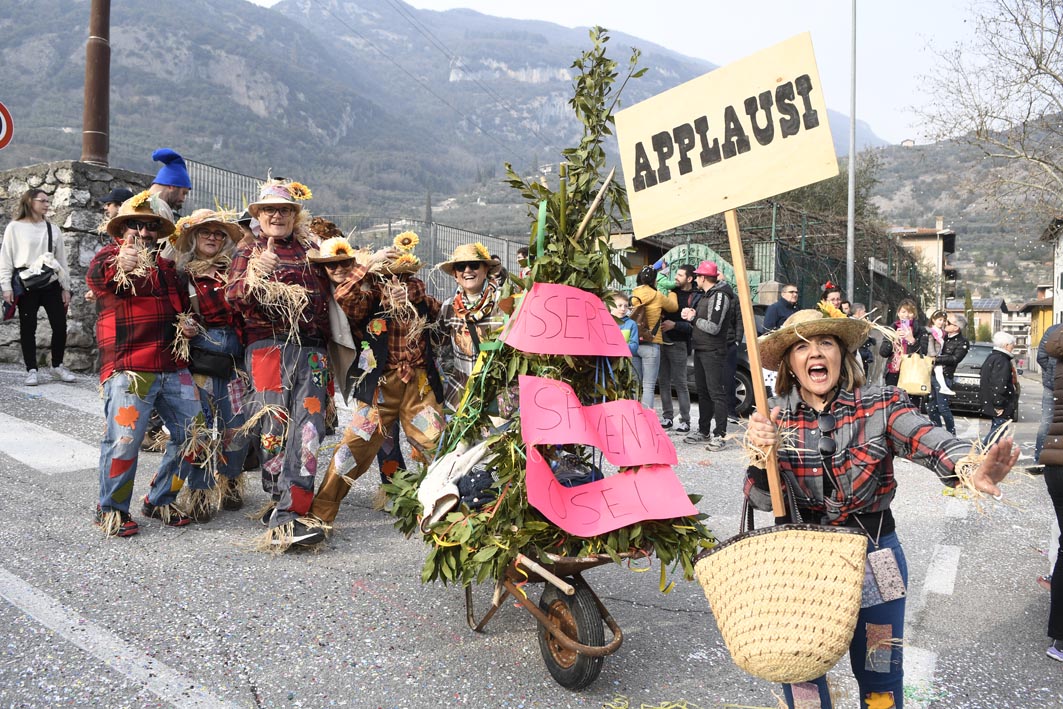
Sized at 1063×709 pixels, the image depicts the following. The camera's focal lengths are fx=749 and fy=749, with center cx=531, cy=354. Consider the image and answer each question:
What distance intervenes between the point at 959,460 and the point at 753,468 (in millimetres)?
625

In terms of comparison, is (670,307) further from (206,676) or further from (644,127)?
(206,676)

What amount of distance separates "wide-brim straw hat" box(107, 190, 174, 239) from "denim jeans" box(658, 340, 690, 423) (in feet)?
19.6

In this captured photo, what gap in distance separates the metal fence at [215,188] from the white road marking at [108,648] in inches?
270

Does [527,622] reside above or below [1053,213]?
below

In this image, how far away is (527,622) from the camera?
3.71 meters

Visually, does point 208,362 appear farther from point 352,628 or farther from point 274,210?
point 352,628

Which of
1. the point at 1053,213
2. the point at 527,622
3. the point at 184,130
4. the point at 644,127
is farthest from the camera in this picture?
the point at 184,130

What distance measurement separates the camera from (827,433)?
2525 millimetres

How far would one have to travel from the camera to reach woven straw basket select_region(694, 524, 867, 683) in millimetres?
1919

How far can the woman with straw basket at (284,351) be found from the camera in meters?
4.45

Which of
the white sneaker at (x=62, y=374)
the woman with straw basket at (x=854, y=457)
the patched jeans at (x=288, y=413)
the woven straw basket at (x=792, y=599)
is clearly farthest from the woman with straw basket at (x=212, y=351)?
the white sneaker at (x=62, y=374)

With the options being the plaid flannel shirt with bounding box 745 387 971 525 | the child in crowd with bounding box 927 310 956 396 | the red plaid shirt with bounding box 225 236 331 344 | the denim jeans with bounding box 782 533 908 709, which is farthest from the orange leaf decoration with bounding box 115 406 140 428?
the child in crowd with bounding box 927 310 956 396

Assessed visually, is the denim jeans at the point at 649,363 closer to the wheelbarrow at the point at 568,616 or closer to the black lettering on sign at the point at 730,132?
the wheelbarrow at the point at 568,616

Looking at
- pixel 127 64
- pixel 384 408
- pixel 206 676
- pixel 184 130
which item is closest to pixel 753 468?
pixel 206 676
